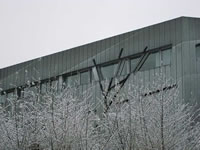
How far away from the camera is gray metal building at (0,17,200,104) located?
65.2ft

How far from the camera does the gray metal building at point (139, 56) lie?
19875 millimetres

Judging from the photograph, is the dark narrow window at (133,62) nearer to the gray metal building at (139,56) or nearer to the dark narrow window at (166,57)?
the gray metal building at (139,56)

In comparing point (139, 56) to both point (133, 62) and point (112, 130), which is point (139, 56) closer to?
point (133, 62)

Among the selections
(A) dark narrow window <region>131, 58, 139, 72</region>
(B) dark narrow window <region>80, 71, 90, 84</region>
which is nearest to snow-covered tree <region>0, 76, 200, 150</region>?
(A) dark narrow window <region>131, 58, 139, 72</region>

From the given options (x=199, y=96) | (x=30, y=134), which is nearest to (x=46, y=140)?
(x=30, y=134)

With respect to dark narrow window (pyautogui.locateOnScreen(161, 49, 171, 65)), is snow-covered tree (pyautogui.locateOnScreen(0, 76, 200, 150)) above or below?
below

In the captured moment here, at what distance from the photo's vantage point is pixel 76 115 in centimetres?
1455

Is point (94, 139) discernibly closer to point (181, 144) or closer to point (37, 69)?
point (181, 144)

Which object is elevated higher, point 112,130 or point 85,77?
point 85,77

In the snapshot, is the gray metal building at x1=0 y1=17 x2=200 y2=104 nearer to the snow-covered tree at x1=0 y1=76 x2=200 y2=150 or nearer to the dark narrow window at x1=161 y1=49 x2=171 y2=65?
the dark narrow window at x1=161 y1=49 x2=171 y2=65

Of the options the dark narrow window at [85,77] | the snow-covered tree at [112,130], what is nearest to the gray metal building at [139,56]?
the dark narrow window at [85,77]

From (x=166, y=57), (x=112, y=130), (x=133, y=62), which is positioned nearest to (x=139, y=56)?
(x=133, y=62)

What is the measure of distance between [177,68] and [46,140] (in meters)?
8.20

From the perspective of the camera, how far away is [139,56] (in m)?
22.2
